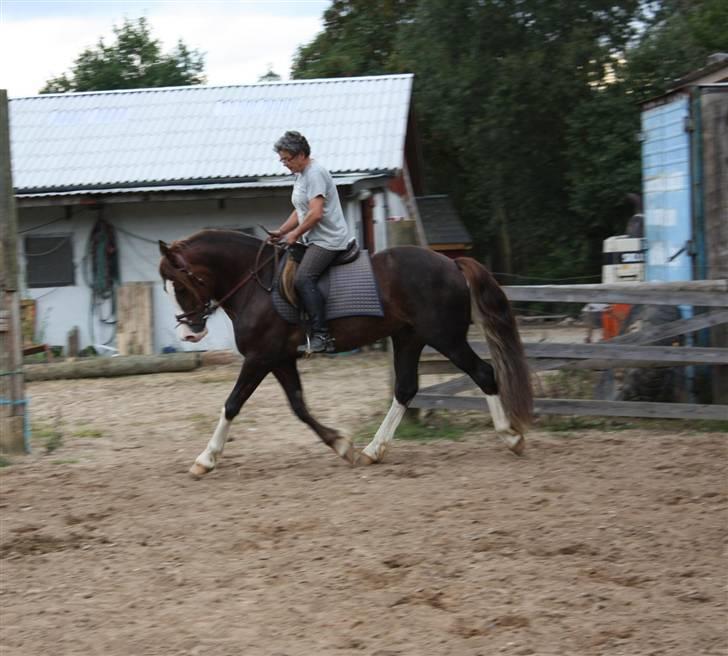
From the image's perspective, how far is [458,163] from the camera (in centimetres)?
3044

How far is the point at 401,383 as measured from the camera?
770 centimetres

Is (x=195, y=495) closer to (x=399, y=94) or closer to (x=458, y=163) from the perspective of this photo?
(x=399, y=94)

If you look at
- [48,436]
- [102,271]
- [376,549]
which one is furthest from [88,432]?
[102,271]

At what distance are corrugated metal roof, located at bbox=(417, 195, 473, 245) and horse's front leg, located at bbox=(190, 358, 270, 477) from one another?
15102 mm

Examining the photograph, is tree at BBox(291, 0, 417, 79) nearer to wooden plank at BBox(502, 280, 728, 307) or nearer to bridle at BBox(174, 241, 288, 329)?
wooden plank at BBox(502, 280, 728, 307)

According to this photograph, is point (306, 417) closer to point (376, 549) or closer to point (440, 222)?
point (376, 549)

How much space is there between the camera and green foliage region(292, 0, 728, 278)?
23109 millimetres

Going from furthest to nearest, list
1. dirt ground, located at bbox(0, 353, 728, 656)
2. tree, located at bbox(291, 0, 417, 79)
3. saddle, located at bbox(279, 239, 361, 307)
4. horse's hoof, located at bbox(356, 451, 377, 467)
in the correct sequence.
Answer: tree, located at bbox(291, 0, 417, 79) → horse's hoof, located at bbox(356, 451, 377, 467) → saddle, located at bbox(279, 239, 361, 307) → dirt ground, located at bbox(0, 353, 728, 656)

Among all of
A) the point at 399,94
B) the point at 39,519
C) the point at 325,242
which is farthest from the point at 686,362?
the point at 399,94

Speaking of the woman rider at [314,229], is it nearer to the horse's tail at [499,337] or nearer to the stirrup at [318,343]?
the stirrup at [318,343]

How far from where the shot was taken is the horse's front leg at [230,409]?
285 inches

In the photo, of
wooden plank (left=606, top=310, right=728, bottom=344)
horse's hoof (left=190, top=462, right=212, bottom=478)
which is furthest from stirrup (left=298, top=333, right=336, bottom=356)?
wooden plank (left=606, top=310, right=728, bottom=344)

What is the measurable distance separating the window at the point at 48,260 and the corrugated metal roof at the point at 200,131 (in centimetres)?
96

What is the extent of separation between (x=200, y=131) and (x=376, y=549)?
15.0 m
